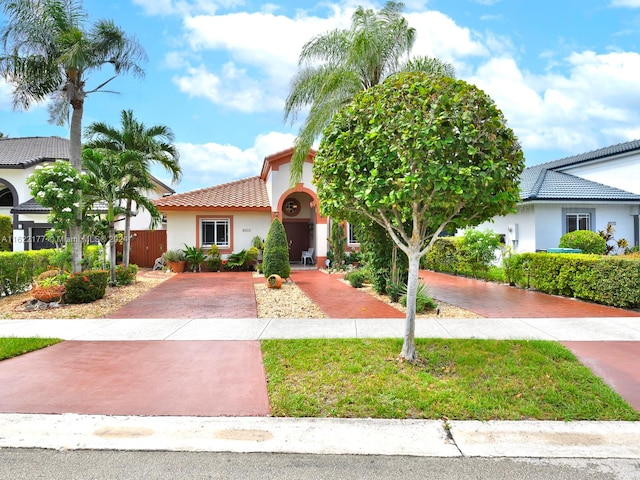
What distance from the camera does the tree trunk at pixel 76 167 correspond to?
11641 mm

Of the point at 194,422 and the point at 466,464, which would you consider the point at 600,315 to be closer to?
the point at 466,464

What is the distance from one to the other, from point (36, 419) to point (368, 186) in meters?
4.50

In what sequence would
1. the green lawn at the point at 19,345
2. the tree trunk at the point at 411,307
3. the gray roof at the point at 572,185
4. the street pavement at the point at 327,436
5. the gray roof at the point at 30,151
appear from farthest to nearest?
the gray roof at the point at 30,151
the gray roof at the point at 572,185
the green lawn at the point at 19,345
the tree trunk at the point at 411,307
the street pavement at the point at 327,436

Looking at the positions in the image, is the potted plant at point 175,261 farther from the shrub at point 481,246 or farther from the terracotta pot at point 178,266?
the shrub at point 481,246

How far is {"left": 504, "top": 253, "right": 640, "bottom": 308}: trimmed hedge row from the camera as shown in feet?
30.8

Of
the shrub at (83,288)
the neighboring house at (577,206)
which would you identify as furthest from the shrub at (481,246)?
the shrub at (83,288)

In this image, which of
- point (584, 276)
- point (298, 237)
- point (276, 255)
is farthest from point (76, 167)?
point (584, 276)

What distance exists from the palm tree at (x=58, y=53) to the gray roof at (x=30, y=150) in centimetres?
1642

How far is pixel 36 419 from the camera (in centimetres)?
421

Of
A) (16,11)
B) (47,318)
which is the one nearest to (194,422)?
(47,318)

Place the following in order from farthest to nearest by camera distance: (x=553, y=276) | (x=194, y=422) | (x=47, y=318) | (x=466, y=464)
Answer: (x=553, y=276) < (x=47, y=318) < (x=194, y=422) < (x=466, y=464)

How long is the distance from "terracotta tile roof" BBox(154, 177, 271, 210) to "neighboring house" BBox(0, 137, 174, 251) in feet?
4.42

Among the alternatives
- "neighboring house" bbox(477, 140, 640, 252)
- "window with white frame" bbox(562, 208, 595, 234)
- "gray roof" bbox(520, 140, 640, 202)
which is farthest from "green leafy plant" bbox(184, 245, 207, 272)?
"window with white frame" bbox(562, 208, 595, 234)

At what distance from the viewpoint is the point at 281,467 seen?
339 centimetres
